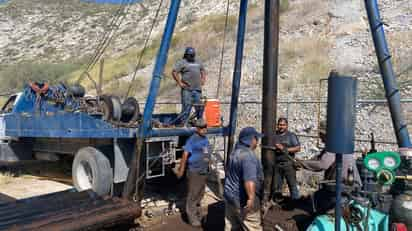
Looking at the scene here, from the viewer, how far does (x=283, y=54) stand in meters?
19.1

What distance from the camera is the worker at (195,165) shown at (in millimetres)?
5605

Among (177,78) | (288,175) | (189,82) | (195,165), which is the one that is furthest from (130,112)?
(288,175)

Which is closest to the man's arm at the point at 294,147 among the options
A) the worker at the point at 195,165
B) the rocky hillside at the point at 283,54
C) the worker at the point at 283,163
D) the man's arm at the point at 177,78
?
the worker at the point at 283,163

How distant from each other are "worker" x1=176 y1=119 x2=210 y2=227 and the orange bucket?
1.59 metres

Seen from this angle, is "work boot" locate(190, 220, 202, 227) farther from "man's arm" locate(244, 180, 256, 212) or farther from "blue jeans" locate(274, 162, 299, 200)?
"man's arm" locate(244, 180, 256, 212)

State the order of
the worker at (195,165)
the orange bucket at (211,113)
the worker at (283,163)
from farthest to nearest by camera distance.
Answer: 1. the orange bucket at (211,113)
2. the worker at (283,163)
3. the worker at (195,165)

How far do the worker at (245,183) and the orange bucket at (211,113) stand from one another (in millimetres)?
2975

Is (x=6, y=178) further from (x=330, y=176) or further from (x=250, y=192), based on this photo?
(x=330, y=176)

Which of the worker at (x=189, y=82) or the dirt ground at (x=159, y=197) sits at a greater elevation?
the worker at (x=189, y=82)

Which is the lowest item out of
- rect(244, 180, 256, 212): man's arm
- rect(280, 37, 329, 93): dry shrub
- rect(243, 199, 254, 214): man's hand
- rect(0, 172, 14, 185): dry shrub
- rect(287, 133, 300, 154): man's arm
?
rect(0, 172, 14, 185): dry shrub

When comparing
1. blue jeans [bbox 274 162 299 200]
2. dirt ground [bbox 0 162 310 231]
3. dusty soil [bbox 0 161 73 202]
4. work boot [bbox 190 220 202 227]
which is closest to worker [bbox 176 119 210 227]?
work boot [bbox 190 220 202 227]

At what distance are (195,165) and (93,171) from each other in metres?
1.82

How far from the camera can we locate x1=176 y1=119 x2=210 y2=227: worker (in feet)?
18.4

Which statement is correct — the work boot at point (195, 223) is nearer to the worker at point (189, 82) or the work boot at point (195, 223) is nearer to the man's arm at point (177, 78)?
the worker at point (189, 82)
